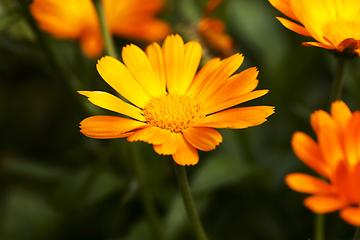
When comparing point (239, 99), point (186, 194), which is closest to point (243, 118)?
point (239, 99)

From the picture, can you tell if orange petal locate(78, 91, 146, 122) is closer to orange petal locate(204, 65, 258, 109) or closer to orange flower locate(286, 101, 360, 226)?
orange petal locate(204, 65, 258, 109)

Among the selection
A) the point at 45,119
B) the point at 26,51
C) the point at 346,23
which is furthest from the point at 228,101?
the point at 45,119

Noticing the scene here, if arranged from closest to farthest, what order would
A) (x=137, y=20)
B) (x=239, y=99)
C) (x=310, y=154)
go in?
(x=310, y=154) < (x=239, y=99) < (x=137, y=20)

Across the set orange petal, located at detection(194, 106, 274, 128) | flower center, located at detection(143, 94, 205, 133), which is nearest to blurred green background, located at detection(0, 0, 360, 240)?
flower center, located at detection(143, 94, 205, 133)

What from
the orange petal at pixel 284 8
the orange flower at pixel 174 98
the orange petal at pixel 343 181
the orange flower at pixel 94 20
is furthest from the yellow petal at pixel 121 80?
the orange flower at pixel 94 20

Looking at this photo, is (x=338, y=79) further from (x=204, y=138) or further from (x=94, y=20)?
(x=94, y=20)

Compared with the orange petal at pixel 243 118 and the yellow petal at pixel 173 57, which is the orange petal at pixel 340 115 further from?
the yellow petal at pixel 173 57

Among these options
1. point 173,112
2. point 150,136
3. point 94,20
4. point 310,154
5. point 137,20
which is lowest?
point 310,154
